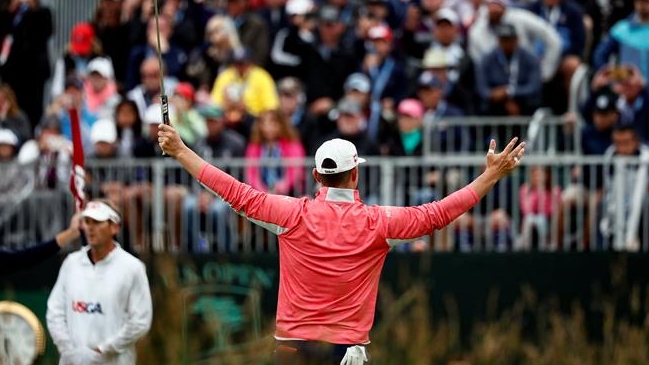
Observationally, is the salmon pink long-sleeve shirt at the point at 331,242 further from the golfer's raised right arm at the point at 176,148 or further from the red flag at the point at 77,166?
the red flag at the point at 77,166

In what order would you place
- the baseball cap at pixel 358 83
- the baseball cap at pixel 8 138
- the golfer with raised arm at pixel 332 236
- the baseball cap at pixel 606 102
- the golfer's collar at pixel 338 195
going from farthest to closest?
the baseball cap at pixel 8 138 → the baseball cap at pixel 358 83 → the baseball cap at pixel 606 102 → the golfer's collar at pixel 338 195 → the golfer with raised arm at pixel 332 236

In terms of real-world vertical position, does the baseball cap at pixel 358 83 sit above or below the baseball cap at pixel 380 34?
below

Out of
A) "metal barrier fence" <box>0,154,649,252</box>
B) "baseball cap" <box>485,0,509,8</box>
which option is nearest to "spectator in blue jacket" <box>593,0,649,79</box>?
"baseball cap" <box>485,0,509,8</box>

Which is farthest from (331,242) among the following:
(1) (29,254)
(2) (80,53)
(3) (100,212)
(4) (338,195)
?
(2) (80,53)

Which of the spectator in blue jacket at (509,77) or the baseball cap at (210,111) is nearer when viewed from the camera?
the spectator in blue jacket at (509,77)

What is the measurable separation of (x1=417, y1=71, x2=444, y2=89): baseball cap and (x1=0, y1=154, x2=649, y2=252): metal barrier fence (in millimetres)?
1356

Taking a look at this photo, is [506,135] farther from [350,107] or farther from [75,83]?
[75,83]

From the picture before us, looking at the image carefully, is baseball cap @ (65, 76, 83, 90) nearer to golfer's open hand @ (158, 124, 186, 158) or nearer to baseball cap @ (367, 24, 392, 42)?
baseball cap @ (367, 24, 392, 42)

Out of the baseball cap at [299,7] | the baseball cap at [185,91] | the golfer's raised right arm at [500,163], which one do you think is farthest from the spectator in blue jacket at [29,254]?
the baseball cap at [299,7]

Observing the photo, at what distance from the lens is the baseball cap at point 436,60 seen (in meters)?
19.6

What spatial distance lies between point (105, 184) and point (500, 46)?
4.30m

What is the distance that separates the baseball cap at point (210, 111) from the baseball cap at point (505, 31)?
9.80 feet

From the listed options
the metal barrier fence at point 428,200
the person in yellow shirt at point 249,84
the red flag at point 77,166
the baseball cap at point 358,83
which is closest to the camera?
the red flag at point 77,166

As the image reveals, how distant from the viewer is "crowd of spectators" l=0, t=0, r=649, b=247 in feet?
60.2
